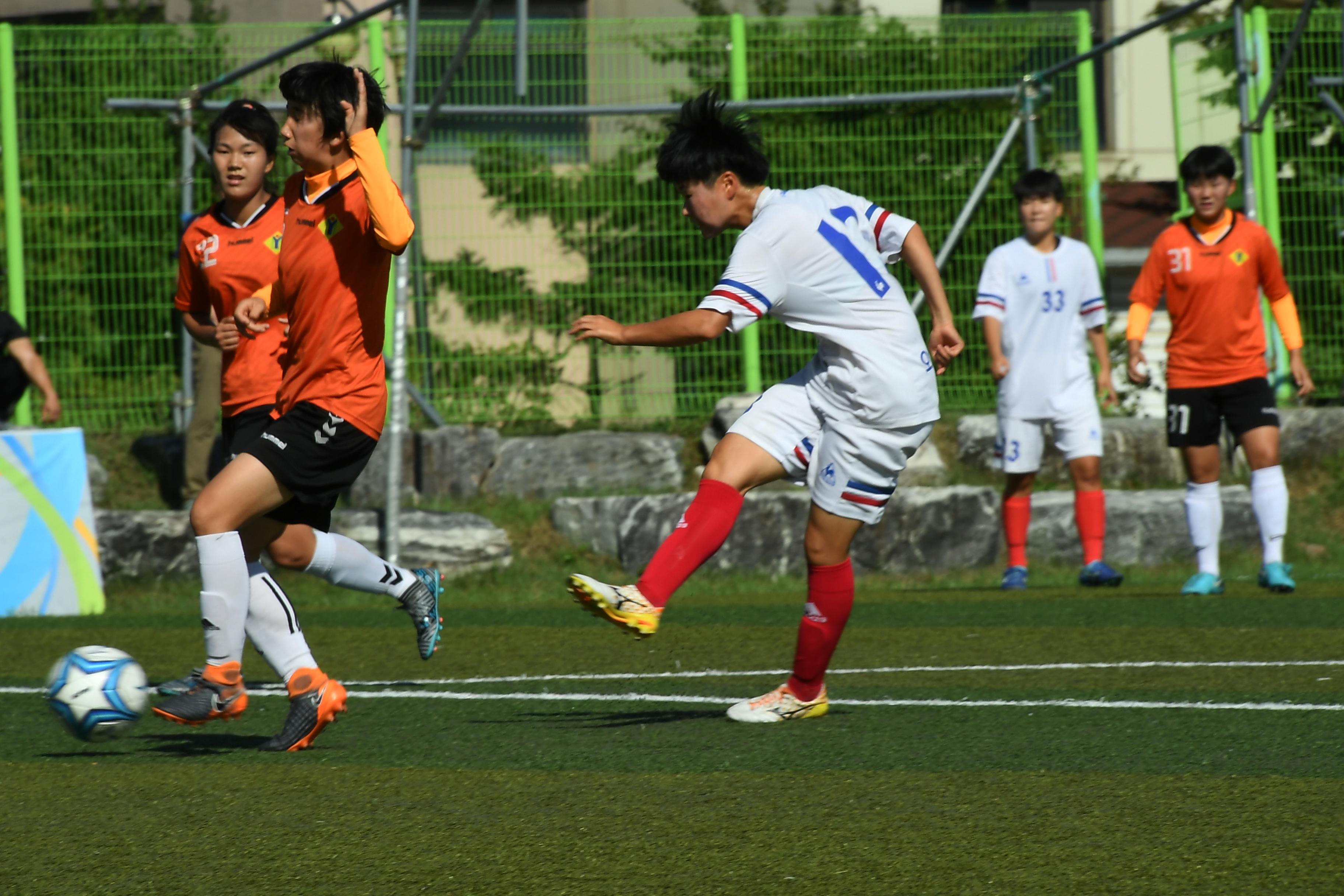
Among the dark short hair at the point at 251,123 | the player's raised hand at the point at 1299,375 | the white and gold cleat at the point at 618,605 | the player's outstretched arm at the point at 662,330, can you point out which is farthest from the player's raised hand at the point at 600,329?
the player's raised hand at the point at 1299,375

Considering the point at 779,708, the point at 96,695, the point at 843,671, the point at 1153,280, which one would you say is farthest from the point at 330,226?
the point at 1153,280

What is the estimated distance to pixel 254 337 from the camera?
5.00 meters

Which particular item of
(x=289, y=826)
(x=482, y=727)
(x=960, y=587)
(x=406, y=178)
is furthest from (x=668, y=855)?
(x=406, y=178)

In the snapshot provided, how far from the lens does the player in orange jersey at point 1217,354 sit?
27.4 feet

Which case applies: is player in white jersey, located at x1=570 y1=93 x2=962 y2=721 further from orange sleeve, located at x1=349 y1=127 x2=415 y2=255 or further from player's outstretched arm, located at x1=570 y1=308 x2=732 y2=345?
orange sleeve, located at x1=349 y1=127 x2=415 y2=255

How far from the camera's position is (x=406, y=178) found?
972cm

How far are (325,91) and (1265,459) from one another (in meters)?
5.57

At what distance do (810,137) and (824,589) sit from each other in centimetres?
674

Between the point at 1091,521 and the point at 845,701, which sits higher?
the point at 1091,521

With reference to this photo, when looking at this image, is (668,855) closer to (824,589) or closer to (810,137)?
(824,589)

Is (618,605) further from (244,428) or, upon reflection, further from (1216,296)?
(1216,296)

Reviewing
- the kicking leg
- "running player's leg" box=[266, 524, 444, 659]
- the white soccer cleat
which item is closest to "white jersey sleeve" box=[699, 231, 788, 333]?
the kicking leg

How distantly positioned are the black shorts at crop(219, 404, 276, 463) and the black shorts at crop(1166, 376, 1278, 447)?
4.80 m

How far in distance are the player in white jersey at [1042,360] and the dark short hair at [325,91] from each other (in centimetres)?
504
